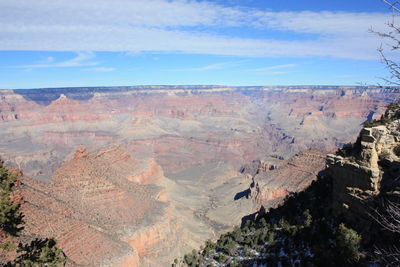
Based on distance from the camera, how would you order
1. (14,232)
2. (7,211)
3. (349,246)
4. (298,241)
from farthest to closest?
(298,241) < (349,246) < (14,232) < (7,211)

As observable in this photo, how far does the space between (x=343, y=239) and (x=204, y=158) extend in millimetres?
136114

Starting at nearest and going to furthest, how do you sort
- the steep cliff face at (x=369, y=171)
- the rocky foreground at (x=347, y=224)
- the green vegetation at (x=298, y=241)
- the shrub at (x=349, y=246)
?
1. the shrub at (x=349, y=246)
2. the rocky foreground at (x=347, y=224)
3. the green vegetation at (x=298, y=241)
4. the steep cliff face at (x=369, y=171)

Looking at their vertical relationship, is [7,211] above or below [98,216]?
above

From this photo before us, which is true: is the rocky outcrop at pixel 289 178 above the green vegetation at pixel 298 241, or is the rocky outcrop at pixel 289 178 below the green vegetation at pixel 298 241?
below

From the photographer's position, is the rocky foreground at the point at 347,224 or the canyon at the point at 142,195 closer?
the rocky foreground at the point at 347,224

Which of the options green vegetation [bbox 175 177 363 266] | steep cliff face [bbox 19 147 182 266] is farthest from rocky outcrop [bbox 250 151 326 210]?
green vegetation [bbox 175 177 363 266]

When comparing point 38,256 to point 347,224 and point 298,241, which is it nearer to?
point 298,241

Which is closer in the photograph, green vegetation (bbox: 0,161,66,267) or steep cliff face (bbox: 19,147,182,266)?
green vegetation (bbox: 0,161,66,267)

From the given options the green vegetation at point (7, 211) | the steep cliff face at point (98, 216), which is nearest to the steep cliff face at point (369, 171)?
the green vegetation at point (7, 211)

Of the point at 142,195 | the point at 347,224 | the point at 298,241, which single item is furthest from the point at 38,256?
the point at 142,195

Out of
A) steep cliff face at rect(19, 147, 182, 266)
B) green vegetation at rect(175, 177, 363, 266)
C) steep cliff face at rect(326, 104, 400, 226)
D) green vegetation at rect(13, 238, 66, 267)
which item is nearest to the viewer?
green vegetation at rect(13, 238, 66, 267)

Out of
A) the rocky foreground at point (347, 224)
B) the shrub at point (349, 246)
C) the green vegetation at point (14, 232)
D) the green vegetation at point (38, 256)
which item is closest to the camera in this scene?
the green vegetation at point (14, 232)

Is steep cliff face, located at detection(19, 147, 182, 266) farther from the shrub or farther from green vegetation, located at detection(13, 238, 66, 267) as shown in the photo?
the shrub

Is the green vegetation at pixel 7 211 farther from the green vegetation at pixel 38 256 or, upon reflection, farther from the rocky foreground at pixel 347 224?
the rocky foreground at pixel 347 224
